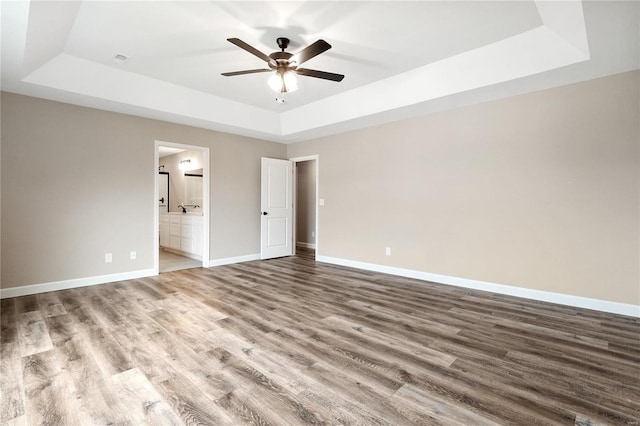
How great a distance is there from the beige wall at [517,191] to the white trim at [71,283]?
11.9 feet

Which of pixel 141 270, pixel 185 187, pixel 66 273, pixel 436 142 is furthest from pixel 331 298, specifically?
pixel 185 187

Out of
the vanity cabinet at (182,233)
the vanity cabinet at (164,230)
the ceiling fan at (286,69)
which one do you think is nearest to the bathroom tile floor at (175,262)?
→ the vanity cabinet at (182,233)

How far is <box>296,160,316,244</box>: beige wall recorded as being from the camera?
7789mm

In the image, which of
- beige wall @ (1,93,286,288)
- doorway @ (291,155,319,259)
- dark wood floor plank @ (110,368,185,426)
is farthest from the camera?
doorway @ (291,155,319,259)

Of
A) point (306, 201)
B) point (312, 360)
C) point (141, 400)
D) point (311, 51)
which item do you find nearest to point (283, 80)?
point (311, 51)

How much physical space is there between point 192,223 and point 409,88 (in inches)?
185

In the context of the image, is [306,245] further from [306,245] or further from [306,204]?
[306,204]

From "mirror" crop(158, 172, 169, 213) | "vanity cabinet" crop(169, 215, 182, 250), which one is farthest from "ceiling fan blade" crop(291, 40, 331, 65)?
"mirror" crop(158, 172, 169, 213)

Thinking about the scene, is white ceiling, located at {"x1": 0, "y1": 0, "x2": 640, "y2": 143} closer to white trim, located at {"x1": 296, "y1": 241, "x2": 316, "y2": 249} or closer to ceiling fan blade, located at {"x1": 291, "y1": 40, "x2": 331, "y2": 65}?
ceiling fan blade, located at {"x1": 291, "y1": 40, "x2": 331, "y2": 65}

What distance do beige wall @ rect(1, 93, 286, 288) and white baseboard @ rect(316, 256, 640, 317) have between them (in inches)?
151

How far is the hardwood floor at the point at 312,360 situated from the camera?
5.60 ft

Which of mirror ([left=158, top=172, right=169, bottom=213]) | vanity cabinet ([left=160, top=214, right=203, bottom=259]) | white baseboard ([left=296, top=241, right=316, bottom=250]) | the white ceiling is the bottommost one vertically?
white baseboard ([left=296, top=241, right=316, bottom=250])

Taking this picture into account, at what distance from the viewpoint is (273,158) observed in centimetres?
650

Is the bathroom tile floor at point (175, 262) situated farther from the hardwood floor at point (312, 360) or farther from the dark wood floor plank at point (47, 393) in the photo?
the dark wood floor plank at point (47, 393)
